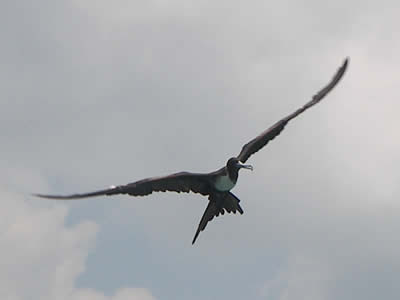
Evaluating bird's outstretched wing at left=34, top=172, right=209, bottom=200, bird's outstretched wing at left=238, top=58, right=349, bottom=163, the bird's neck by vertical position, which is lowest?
the bird's neck

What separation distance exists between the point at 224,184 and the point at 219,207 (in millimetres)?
1413

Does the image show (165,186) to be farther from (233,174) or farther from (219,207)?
(219,207)

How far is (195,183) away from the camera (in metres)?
35.8

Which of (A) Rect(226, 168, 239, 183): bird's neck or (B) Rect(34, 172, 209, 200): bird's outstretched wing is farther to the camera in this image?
(A) Rect(226, 168, 239, 183): bird's neck

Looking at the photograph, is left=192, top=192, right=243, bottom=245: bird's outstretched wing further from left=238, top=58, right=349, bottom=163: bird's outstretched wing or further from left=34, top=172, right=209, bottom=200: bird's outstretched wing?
left=238, top=58, right=349, bottom=163: bird's outstretched wing

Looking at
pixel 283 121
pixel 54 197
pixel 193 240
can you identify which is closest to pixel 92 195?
pixel 54 197

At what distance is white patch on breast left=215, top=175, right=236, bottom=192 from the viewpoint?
35.6 metres

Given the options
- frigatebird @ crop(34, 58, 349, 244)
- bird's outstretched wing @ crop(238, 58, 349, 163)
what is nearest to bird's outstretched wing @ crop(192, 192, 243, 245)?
frigatebird @ crop(34, 58, 349, 244)

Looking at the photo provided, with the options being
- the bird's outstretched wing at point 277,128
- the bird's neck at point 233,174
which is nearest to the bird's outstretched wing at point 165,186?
the bird's neck at point 233,174

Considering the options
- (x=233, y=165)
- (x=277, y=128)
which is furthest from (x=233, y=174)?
(x=277, y=128)

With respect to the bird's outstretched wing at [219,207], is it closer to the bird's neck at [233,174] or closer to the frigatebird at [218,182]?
the frigatebird at [218,182]

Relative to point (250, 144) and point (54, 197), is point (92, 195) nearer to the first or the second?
point (54, 197)

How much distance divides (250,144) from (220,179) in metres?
2.66

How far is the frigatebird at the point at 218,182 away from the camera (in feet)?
112
